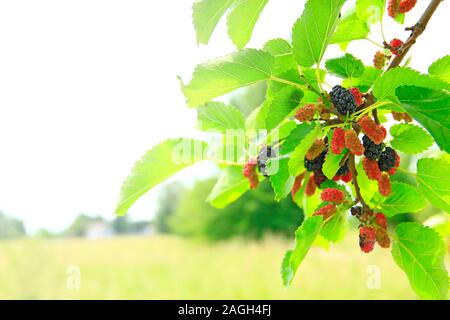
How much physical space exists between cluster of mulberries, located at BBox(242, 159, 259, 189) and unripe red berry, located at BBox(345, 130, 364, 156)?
17 cm

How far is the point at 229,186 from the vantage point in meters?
0.67

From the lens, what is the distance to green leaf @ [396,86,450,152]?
40 cm

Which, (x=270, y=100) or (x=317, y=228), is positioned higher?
(x=270, y=100)

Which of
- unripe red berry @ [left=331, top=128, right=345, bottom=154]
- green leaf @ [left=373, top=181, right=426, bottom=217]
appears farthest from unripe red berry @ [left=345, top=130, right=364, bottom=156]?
green leaf @ [left=373, top=181, right=426, bottom=217]

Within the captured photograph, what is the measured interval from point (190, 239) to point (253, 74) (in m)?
13.6

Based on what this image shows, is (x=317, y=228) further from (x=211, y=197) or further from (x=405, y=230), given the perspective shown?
(x=211, y=197)

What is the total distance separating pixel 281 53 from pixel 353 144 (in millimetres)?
139

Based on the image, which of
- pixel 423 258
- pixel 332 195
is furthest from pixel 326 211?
pixel 423 258

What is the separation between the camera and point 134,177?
2.00 ft

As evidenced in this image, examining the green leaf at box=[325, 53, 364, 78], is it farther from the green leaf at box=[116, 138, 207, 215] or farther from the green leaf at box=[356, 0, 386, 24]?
the green leaf at box=[116, 138, 207, 215]

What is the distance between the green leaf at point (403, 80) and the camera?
42cm

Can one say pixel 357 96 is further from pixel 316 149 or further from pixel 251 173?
pixel 251 173
